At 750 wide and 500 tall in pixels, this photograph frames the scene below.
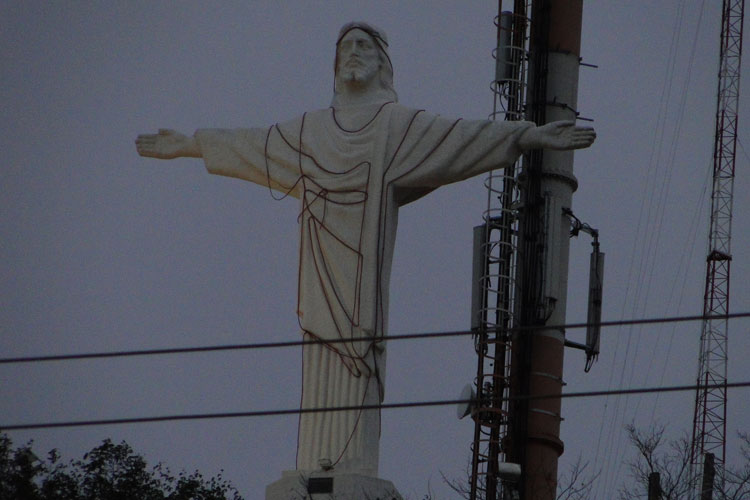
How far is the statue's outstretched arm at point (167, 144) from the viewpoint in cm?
2062

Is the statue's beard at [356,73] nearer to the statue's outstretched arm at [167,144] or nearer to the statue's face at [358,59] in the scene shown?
the statue's face at [358,59]

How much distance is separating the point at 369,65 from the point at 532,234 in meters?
5.83

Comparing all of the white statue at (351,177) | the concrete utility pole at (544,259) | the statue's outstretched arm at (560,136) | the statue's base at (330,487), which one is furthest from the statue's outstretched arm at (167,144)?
the concrete utility pole at (544,259)

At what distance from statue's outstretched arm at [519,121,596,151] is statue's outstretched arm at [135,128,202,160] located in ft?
11.2

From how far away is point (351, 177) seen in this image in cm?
1988

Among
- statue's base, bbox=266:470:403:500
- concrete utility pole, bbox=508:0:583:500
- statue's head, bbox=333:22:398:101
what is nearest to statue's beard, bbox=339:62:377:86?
statue's head, bbox=333:22:398:101

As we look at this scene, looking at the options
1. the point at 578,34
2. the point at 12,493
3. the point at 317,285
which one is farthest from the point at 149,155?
the point at 578,34

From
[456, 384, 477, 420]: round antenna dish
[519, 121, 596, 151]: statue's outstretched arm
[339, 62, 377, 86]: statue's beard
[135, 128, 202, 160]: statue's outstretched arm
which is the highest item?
[339, 62, 377, 86]: statue's beard

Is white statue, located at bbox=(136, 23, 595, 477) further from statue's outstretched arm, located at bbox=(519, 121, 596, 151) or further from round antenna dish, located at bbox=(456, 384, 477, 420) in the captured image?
round antenna dish, located at bbox=(456, 384, 477, 420)

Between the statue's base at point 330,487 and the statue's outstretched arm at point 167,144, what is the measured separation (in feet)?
11.7

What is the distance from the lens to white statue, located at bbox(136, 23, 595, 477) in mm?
19188

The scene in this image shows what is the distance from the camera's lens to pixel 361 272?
1953 centimetres

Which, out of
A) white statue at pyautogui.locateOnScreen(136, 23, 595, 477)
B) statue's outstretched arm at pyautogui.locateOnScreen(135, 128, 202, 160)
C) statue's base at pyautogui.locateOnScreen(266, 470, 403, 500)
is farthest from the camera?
statue's outstretched arm at pyautogui.locateOnScreen(135, 128, 202, 160)

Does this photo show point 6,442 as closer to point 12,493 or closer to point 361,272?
point 12,493
